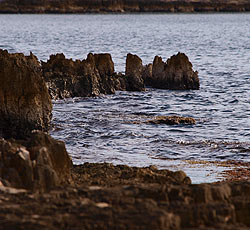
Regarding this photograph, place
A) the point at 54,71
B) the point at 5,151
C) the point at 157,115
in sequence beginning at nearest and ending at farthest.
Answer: the point at 5,151 < the point at 157,115 < the point at 54,71

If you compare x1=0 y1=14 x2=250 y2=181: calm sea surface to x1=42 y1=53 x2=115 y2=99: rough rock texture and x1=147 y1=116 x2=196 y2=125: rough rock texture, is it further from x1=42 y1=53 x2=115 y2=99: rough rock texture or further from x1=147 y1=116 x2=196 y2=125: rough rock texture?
x1=42 y1=53 x2=115 y2=99: rough rock texture

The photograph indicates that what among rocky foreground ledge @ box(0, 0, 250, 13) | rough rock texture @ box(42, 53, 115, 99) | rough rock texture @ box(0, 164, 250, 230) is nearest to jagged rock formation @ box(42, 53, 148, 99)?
rough rock texture @ box(42, 53, 115, 99)

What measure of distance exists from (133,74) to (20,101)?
42.5 ft

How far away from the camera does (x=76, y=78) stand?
93.3 ft

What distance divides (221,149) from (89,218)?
11.3m

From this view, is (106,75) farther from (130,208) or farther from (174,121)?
(130,208)

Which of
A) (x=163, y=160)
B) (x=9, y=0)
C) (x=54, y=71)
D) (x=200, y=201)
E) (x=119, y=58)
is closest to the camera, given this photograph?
(x=200, y=201)

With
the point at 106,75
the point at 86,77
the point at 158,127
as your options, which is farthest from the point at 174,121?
the point at 106,75

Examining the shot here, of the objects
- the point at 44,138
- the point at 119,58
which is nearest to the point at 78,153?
the point at 44,138

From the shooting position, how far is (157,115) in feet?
80.3

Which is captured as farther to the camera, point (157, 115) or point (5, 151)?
point (157, 115)

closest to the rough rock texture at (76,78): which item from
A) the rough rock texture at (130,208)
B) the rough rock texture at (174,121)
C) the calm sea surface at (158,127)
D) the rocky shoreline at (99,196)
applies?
the calm sea surface at (158,127)

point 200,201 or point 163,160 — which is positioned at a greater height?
point 200,201

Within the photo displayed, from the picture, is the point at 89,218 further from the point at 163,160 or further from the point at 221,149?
the point at 221,149
